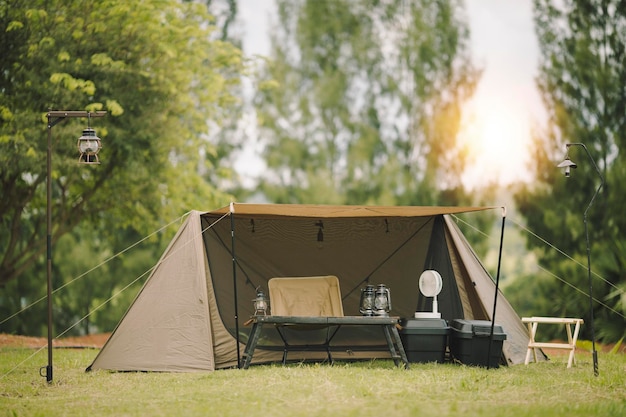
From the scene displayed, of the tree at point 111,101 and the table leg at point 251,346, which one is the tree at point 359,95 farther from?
the table leg at point 251,346

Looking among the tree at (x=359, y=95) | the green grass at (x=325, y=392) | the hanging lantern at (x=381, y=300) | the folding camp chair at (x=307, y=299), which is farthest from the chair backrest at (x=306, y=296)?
the tree at (x=359, y=95)

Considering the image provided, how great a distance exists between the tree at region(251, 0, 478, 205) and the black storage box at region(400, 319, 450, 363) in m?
10.6

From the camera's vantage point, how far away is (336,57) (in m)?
19.1

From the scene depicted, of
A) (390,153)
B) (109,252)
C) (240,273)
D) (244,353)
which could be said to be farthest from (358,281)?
(390,153)

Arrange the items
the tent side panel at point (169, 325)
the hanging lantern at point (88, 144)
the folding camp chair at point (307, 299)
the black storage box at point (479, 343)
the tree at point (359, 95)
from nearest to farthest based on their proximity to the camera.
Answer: the hanging lantern at point (88, 144), the tent side panel at point (169, 325), the black storage box at point (479, 343), the folding camp chair at point (307, 299), the tree at point (359, 95)

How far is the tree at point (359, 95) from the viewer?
17703 millimetres

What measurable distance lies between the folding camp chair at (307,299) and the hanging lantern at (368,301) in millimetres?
251

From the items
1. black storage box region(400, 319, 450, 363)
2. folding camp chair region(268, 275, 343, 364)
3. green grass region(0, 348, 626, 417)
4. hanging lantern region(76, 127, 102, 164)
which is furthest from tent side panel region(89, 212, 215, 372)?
black storage box region(400, 319, 450, 363)

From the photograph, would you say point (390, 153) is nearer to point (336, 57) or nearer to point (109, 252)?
point (336, 57)

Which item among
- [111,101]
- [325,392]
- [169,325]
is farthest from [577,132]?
[325,392]

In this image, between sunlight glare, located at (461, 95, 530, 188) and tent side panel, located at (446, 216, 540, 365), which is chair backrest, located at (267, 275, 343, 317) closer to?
tent side panel, located at (446, 216, 540, 365)

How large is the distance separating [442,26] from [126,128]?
→ 955 cm

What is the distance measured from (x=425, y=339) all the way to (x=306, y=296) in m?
1.17

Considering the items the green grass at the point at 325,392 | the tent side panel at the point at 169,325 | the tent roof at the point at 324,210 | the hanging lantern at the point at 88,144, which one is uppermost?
the hanging lantern at the point at 88,144
